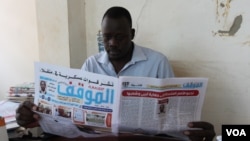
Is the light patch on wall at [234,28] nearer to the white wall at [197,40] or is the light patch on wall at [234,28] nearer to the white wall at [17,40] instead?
the white wall at [197,40]

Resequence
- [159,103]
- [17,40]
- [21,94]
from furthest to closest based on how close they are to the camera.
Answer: [17,40] < [21,94] < [159,103]

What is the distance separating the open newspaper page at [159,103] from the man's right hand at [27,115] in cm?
35

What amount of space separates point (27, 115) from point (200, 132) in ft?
2.13

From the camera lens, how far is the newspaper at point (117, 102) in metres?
1.00

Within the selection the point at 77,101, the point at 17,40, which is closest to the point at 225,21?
the point at 77,101

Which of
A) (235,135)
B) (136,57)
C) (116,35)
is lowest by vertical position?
(235,135)

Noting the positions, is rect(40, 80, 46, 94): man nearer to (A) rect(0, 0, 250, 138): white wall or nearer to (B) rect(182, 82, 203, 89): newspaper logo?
(B) rect(182, 82, 203, 89): newspaper logo

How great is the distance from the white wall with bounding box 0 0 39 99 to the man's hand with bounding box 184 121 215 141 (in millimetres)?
1409

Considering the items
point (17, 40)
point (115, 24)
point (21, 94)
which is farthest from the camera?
point (17, 40)

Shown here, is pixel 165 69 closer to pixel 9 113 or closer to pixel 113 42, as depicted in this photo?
pixel 113 42

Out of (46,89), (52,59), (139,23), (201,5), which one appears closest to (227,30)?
(201,5)

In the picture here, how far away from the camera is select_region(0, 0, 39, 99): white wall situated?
2.10 m

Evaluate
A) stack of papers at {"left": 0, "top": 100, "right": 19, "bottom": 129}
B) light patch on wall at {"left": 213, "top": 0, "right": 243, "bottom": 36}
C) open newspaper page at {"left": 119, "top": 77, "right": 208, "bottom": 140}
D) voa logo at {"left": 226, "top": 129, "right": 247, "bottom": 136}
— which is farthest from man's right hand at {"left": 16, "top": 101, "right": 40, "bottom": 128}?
light patch on wall at {"left": 213, "top": 0, "right": 243, "bottom": 36}

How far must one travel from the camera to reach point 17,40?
7.14 ft
